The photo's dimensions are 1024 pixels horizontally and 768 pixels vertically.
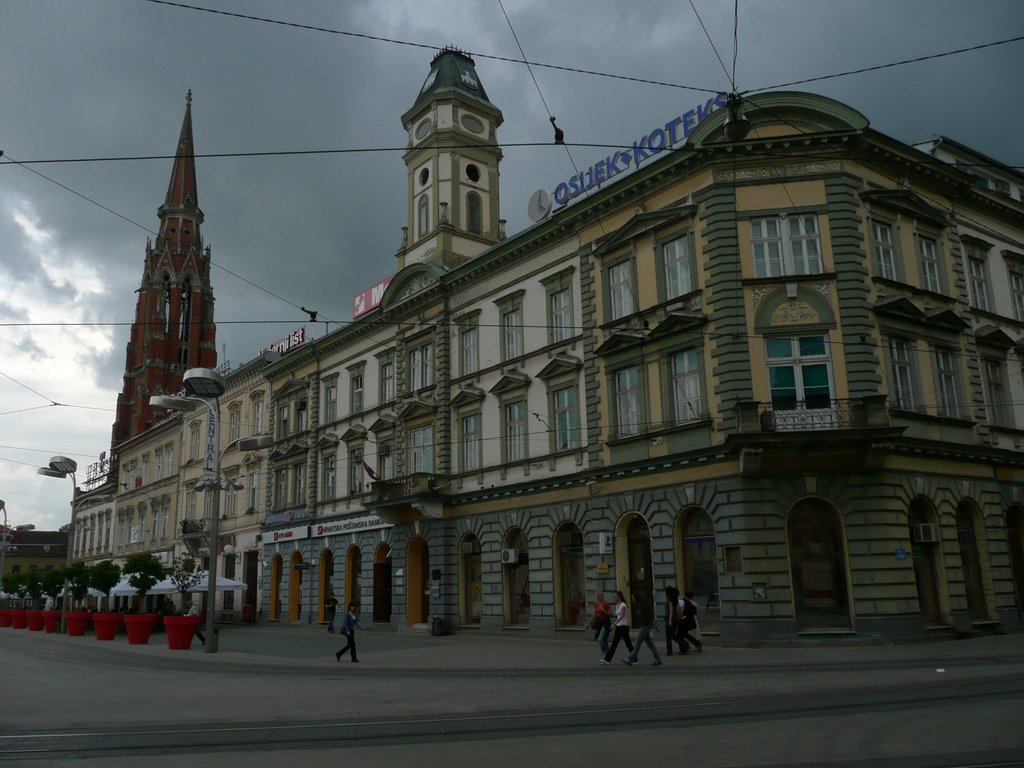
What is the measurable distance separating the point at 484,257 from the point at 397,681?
1996cm

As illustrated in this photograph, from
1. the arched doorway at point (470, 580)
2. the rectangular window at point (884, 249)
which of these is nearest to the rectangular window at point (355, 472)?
the arched doorway at point (470, 580)

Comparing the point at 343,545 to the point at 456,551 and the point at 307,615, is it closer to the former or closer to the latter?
the point at 307,615

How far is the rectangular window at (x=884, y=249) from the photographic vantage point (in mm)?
25812

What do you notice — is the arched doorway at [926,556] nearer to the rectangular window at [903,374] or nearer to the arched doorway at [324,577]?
the rectangular window at [903,374]

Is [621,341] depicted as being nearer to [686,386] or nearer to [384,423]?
[686,386]

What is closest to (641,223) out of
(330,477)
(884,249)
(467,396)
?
(884,249)

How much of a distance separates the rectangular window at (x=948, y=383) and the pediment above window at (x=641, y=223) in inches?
349

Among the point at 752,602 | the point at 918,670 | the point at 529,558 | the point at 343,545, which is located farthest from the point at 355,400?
the point at 918,670

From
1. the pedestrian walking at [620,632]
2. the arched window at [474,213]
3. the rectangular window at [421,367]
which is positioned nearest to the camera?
the pedestrian walking at [620,632]

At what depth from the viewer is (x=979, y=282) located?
29.6 meters

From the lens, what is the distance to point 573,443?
98.2 feet

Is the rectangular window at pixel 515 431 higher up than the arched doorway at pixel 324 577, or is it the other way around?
the rectangular window at pixel 515 431

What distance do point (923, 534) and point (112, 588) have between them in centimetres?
3499

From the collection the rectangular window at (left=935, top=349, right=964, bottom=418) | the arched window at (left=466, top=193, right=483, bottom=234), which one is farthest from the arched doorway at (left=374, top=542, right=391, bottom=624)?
the rectangular window at (left=935, top=349, right=964, bottom=418)
